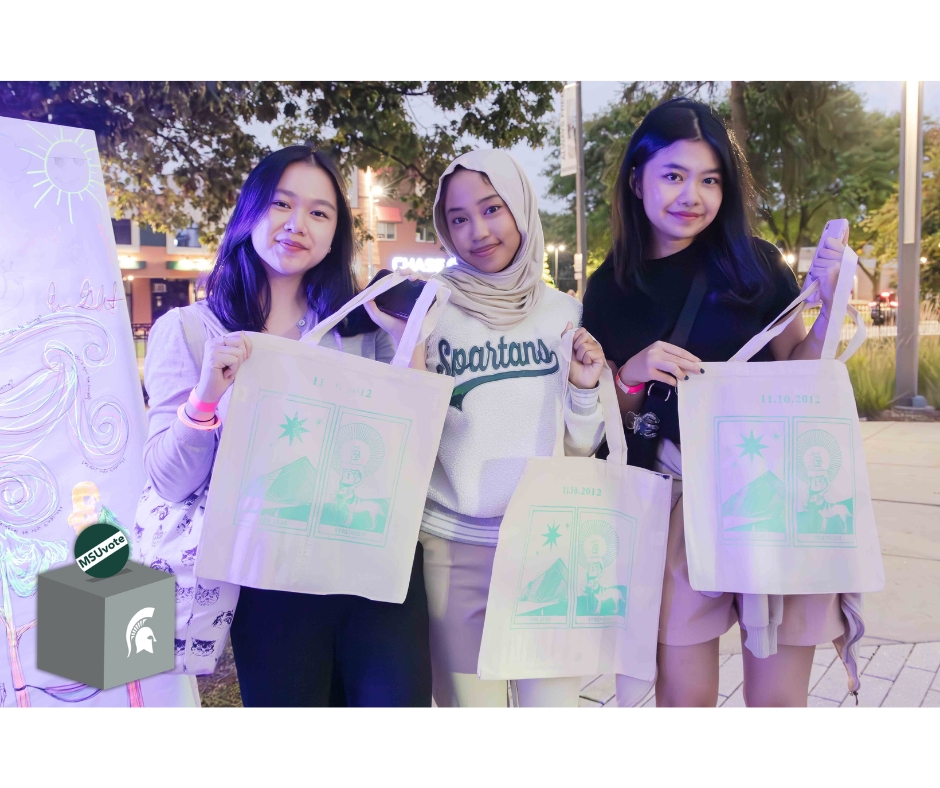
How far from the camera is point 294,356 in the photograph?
158cm

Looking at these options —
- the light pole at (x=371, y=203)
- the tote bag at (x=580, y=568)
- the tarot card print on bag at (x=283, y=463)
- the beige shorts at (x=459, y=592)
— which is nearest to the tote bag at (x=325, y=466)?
the tarot card print on bag at (x=283, y=463)

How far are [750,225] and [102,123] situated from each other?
220 cm

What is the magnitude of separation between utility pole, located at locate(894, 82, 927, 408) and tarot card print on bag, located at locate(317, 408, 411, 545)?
2.43 metres

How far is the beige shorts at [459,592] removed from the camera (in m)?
1.69

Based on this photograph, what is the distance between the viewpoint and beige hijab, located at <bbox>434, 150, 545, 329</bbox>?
164 centimetres

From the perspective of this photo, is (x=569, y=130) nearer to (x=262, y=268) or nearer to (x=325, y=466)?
(x=262, y=268)

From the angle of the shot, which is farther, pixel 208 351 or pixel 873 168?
pixel 873 168

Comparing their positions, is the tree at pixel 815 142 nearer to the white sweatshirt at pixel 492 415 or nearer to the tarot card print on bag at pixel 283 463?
the white sweatshirt at pixel 492 415

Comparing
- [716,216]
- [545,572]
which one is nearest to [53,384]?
[545,572]

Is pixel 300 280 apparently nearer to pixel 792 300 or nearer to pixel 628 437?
pixel 628 437

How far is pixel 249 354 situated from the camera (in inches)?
60.6

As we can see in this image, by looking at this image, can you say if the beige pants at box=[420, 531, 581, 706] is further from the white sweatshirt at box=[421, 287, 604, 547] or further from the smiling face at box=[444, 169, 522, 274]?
the smiling face at box=[444, 169, 522, 274]

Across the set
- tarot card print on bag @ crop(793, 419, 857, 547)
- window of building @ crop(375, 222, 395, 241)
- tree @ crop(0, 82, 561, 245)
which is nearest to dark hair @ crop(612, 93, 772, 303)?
tarot card print on bag @ crop(793, 419, 857, 547)

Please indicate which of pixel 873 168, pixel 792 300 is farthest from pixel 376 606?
pixel 873 168
